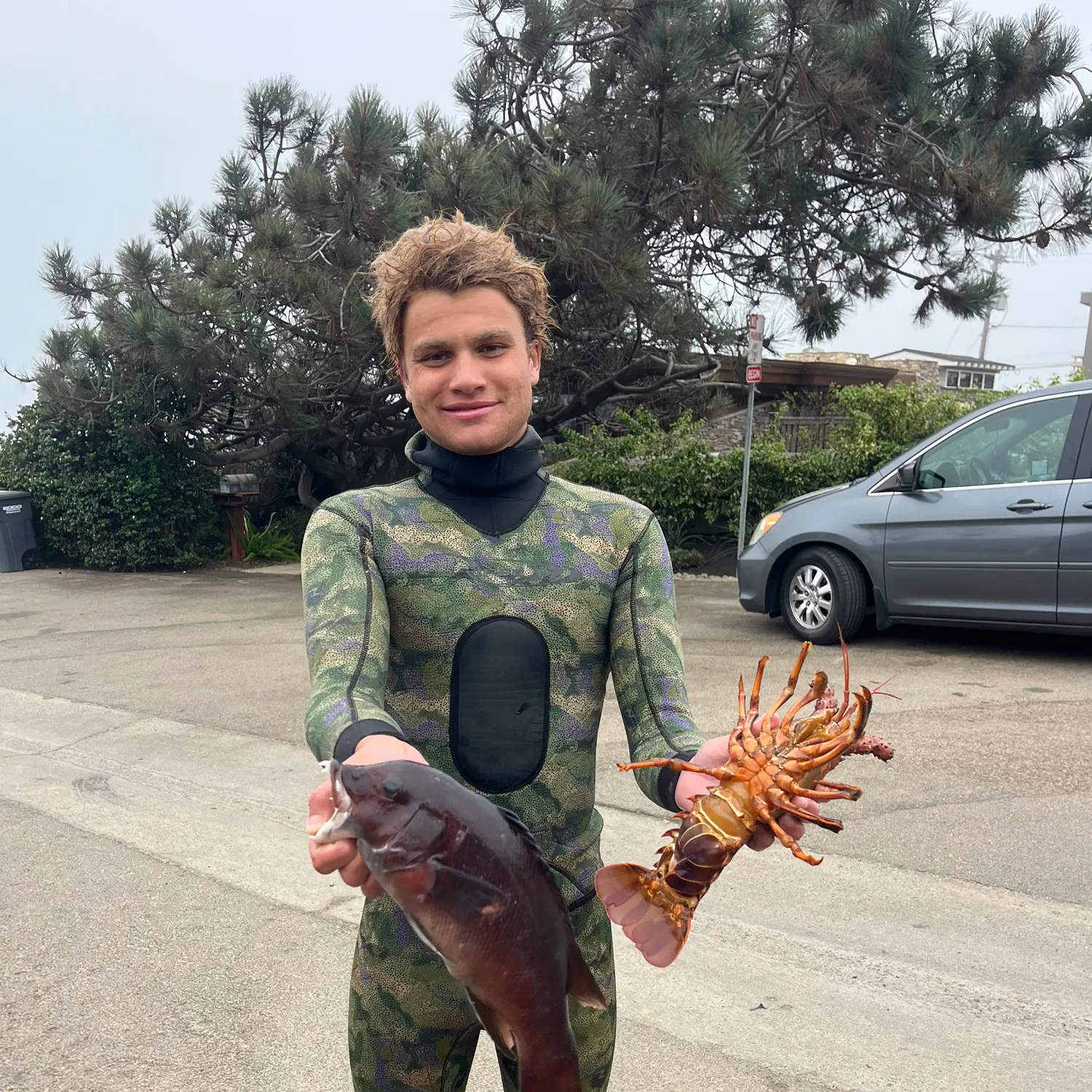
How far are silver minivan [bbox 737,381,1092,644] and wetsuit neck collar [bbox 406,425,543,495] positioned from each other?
5.95 m

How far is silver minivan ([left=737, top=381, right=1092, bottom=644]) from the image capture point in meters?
7.04

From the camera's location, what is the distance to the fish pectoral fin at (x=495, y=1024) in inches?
53.4

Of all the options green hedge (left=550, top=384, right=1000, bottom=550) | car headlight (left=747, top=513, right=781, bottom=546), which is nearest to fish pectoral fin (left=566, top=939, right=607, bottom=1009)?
car headlight (left=747, top=513, right=781, bottom=546)

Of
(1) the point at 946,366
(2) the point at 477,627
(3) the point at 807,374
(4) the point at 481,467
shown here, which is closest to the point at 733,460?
(3) the point at 807,374

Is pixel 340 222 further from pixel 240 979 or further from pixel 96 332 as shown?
pixel 240 979

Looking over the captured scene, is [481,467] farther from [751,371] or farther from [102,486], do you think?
[102,486]

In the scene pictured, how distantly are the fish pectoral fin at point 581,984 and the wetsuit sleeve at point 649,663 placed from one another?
333 millimetres

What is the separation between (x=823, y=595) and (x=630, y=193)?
568 centimetres

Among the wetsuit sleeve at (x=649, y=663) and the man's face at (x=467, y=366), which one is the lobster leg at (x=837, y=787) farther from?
the man's face at (x=467, y=366)

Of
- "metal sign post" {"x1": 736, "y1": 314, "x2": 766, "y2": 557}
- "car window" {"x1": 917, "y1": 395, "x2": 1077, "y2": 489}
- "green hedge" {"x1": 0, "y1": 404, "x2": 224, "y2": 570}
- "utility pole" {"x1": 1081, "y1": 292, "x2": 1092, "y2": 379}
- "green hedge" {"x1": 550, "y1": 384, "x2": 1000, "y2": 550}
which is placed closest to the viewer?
"car window" {"x1": 917, "y1": 395, "x2": 1077, "y2": 489}

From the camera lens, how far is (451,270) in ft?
5.72

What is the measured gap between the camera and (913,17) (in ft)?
34.9

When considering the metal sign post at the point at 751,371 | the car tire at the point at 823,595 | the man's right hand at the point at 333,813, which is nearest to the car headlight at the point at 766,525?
the car tire at the point at 823,595

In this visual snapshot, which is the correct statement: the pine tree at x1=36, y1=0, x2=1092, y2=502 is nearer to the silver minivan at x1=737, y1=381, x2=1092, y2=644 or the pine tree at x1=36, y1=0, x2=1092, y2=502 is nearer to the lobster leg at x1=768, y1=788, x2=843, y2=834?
the silver minivan at x1=737, y1=381, x2=1092, y2=644
